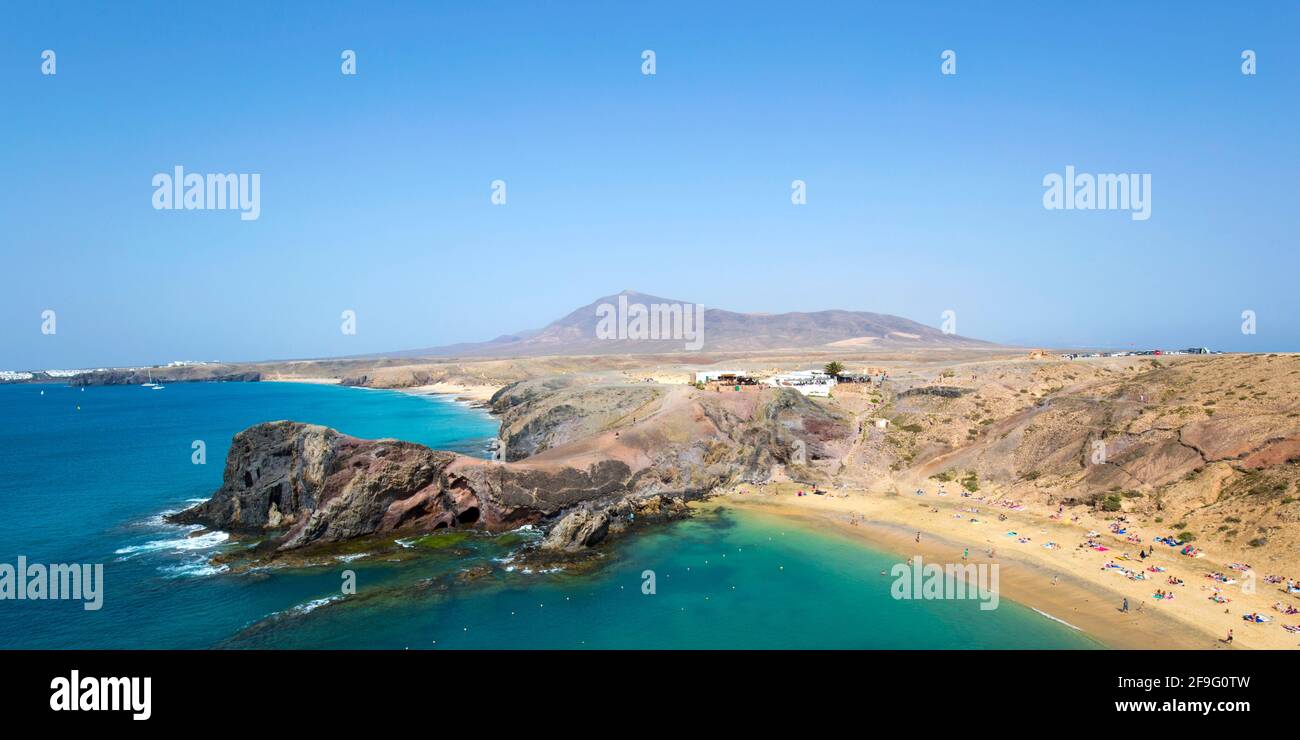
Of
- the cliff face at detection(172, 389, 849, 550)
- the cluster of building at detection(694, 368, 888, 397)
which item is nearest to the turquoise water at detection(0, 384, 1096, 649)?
the cliff face at detection(172, 389, 849, 550)

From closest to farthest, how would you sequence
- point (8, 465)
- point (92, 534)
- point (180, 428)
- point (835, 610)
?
point (835, 610)
point (92, 534)
point (8, 465)
point (180, 428)

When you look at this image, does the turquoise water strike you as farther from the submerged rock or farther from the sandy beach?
the sandy beach

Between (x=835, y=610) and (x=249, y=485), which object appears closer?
(x=835, y=610)

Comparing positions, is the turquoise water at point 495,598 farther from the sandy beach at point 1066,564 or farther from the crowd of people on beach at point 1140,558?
the crowd of people on beach at point 1140,558

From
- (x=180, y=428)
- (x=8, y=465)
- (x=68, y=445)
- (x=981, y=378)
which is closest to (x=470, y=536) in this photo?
(x=981, y=378)

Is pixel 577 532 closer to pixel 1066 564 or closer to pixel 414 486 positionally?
pixel 414 486

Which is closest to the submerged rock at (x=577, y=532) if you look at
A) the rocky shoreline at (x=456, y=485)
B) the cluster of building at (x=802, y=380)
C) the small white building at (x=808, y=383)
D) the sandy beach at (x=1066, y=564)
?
the rocky shoreline at (x=456, y=485)
